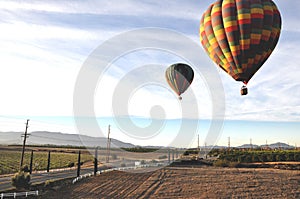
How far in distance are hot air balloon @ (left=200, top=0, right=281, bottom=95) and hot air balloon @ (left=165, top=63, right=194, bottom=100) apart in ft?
39.6

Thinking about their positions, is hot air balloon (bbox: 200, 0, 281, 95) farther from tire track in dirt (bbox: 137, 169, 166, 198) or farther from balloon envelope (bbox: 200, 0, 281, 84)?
tire track in dirt (bbox: 137, 169, 166, 198)

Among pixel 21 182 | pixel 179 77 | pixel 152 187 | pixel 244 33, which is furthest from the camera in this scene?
pixel 179 77

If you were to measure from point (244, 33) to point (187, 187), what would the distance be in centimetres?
1556

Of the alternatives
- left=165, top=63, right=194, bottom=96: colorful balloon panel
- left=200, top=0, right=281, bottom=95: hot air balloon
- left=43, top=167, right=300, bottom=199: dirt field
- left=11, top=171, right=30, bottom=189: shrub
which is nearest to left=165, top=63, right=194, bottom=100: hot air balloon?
left=165, top=63, right=194, bottom=96: colorful balloon panel

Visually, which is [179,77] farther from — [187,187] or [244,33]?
[244,33]

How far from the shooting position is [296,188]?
26.1 metres

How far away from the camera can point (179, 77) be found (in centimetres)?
3262

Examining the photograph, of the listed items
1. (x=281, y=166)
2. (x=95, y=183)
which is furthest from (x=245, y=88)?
(x=281, y=166)

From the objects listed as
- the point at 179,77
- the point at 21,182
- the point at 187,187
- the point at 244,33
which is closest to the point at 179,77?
the point at 179,77

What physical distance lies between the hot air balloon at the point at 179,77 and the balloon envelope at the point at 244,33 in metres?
12.1

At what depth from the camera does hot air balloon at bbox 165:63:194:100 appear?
32.6 m

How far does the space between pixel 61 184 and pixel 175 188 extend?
1195 cm

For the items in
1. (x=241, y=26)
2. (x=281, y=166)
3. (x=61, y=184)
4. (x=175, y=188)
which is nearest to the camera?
(x=241, y=26)

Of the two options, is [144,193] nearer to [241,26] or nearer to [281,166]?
[241,26]
